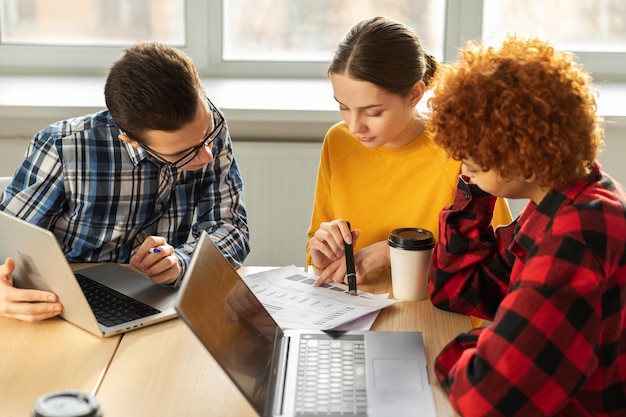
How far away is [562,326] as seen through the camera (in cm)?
104

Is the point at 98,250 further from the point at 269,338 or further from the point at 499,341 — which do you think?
the point at 499,341

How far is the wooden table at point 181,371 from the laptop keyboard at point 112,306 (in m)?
0.05

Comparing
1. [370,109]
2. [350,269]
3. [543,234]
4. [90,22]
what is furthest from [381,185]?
[90,22]

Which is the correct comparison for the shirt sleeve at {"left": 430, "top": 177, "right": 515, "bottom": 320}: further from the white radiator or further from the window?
Answer: the window

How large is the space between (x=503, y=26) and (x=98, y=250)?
1686 millimetres

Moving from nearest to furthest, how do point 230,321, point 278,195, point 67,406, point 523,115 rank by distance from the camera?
point 67,406 → point 523,115 → point 230,321 → point 278,195

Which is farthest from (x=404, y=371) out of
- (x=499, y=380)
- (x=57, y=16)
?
(x=57, y=16)

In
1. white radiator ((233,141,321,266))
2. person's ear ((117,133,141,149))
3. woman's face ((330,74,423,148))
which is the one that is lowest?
white radiator ((233,141,321,266))

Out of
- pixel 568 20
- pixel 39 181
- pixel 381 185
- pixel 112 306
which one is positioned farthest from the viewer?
pixel 568 20

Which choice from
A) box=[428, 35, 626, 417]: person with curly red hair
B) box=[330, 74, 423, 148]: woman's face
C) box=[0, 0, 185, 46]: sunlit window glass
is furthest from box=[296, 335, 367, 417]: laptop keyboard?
box=[0, 0, 185, 46]: sunlit window glass

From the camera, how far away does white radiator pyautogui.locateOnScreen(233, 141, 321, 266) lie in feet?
8.80

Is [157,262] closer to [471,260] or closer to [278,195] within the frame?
[471,260]

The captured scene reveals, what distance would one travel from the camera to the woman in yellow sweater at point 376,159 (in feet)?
5.48

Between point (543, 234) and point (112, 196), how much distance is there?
1026mm
